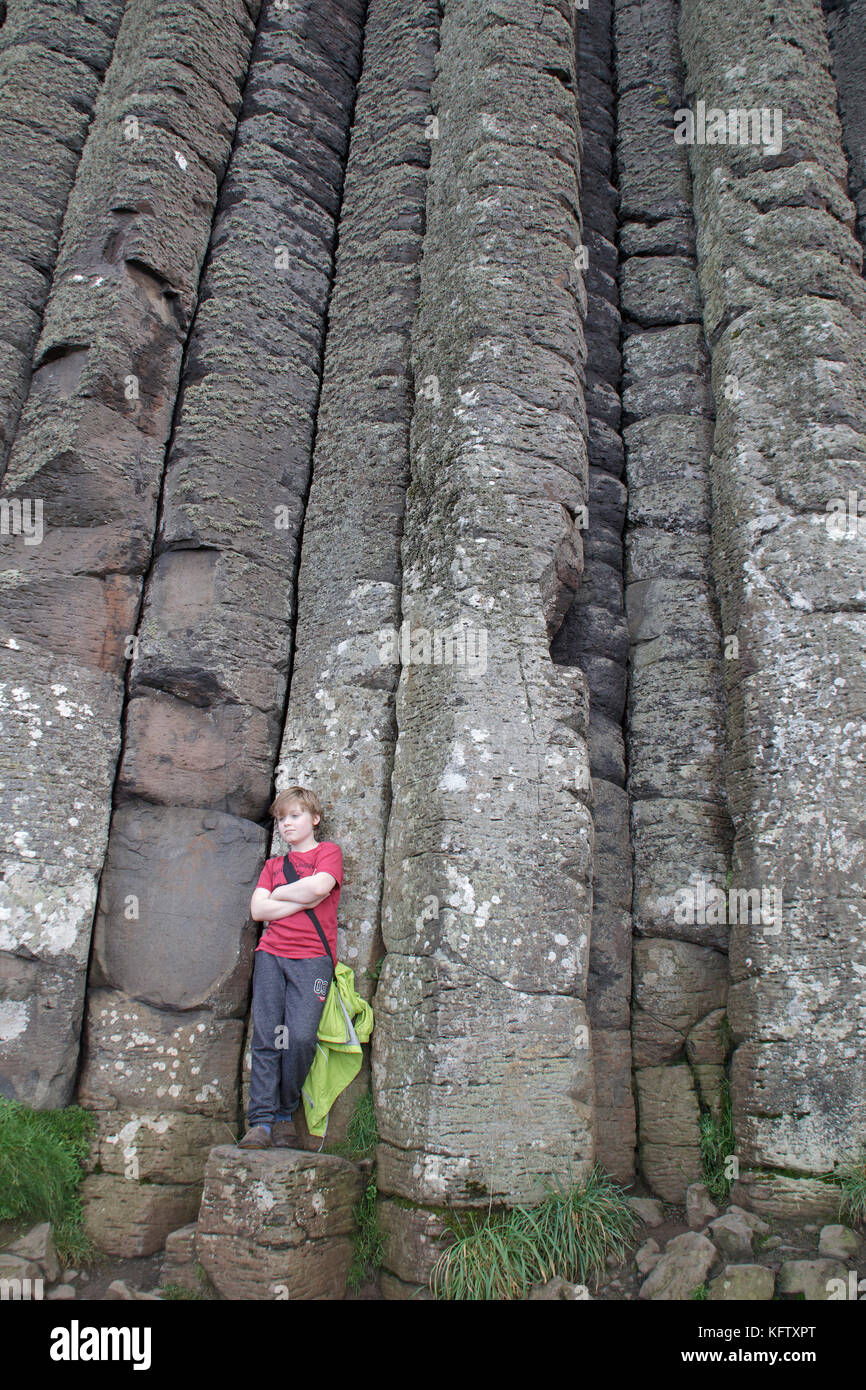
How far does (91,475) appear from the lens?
4777mm

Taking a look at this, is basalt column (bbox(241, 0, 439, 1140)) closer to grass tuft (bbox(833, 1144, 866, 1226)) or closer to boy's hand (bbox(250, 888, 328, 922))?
boy's hand (bbox(250, 888, 328, 922))

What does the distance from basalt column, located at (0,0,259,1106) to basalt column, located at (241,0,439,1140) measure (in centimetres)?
86

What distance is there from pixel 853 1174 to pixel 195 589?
3850 mm

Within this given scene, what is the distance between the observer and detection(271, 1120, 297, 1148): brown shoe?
3863 mm

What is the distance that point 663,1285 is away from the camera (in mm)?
3312

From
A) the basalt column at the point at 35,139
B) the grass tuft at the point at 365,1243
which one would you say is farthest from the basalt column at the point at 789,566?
the basalt column at the point at 35,139

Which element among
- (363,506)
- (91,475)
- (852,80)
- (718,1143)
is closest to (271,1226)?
(718,1143)

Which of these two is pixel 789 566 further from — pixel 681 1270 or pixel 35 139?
pixel 35 139

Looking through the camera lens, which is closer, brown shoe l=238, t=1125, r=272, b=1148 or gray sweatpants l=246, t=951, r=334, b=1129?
brown shoe l=238, t=1125, r=272, b=1148

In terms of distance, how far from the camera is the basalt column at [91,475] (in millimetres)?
4105

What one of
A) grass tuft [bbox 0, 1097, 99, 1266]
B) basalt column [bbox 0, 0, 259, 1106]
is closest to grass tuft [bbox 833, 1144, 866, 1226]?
grass tuft [bbox 0, 1097, 99, 1266]

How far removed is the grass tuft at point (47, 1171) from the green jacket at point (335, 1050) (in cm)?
96

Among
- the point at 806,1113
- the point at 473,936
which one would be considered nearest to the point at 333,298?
the point at 473,936

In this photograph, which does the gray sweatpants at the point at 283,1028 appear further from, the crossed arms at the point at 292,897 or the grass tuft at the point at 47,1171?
the grass tuft at the point at 47,1171
